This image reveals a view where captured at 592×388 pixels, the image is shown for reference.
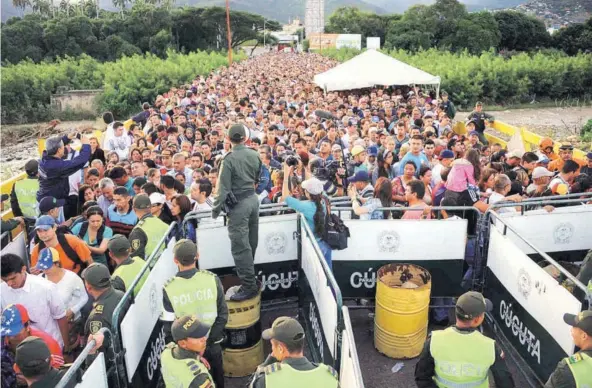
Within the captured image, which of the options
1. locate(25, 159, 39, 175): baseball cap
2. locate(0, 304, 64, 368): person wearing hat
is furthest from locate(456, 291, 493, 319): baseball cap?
locate(25, 159, 39, 175): baseball cap

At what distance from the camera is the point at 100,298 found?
4.12 m

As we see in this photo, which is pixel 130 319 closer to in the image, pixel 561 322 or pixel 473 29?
pixel 561 322

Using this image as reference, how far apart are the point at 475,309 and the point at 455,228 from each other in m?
2.55

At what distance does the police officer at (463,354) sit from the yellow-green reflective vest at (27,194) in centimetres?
604

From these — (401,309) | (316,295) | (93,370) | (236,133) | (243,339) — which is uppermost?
(236,133)

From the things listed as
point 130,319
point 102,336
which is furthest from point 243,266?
point 102,336

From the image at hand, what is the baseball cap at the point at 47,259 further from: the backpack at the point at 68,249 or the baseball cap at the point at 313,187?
the baseball cap at the point at 313,187

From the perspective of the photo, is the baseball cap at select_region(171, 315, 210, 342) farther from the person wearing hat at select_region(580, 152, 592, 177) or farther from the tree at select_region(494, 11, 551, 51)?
the tree at select_region(494, 11, 551, 51)

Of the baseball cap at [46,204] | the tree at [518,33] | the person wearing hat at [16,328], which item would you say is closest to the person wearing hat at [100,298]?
the person wearing hat at [16,328]

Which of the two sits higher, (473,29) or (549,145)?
(473,29)

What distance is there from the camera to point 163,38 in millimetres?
63938

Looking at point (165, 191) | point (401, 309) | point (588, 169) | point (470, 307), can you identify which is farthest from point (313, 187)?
point (588, 169)

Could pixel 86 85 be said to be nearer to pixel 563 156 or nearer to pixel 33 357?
pixel 563 156

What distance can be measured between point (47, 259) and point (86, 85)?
33.6 m
